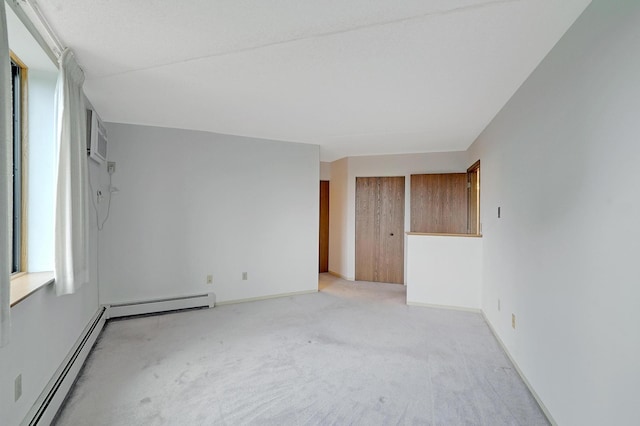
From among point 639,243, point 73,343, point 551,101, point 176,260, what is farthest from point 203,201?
point 639,243

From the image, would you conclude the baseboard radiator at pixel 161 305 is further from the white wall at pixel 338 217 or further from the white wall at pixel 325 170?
the white wall at pixel 325 170

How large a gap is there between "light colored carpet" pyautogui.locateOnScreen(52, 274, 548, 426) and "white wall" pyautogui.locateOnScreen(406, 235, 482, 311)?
0.33 m

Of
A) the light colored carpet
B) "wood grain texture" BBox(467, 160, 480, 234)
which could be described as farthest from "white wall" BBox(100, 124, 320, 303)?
"wood grain texture" BBox(467, 160, 480, 234)

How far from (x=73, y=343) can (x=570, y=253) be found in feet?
11.7

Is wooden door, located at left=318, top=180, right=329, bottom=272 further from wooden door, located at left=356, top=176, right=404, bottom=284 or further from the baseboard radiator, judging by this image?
the baseboard radiator

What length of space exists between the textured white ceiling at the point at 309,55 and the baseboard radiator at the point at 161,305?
7.18 feet

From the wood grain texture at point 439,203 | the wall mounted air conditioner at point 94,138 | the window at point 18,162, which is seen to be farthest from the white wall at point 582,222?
the wall mounted air conditioner at point 94,138

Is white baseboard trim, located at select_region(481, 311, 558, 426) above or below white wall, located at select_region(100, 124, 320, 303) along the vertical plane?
below

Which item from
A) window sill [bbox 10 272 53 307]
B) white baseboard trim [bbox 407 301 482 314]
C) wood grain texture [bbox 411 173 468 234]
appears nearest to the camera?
window sill [bbox 10 272 53 307]

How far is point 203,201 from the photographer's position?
3.99 m

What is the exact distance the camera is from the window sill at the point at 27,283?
1.61 m

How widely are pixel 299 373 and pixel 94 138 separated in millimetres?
2855

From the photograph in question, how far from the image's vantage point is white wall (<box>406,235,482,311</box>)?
3.91 meters

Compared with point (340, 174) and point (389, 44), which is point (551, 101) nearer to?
point (389, 44)
